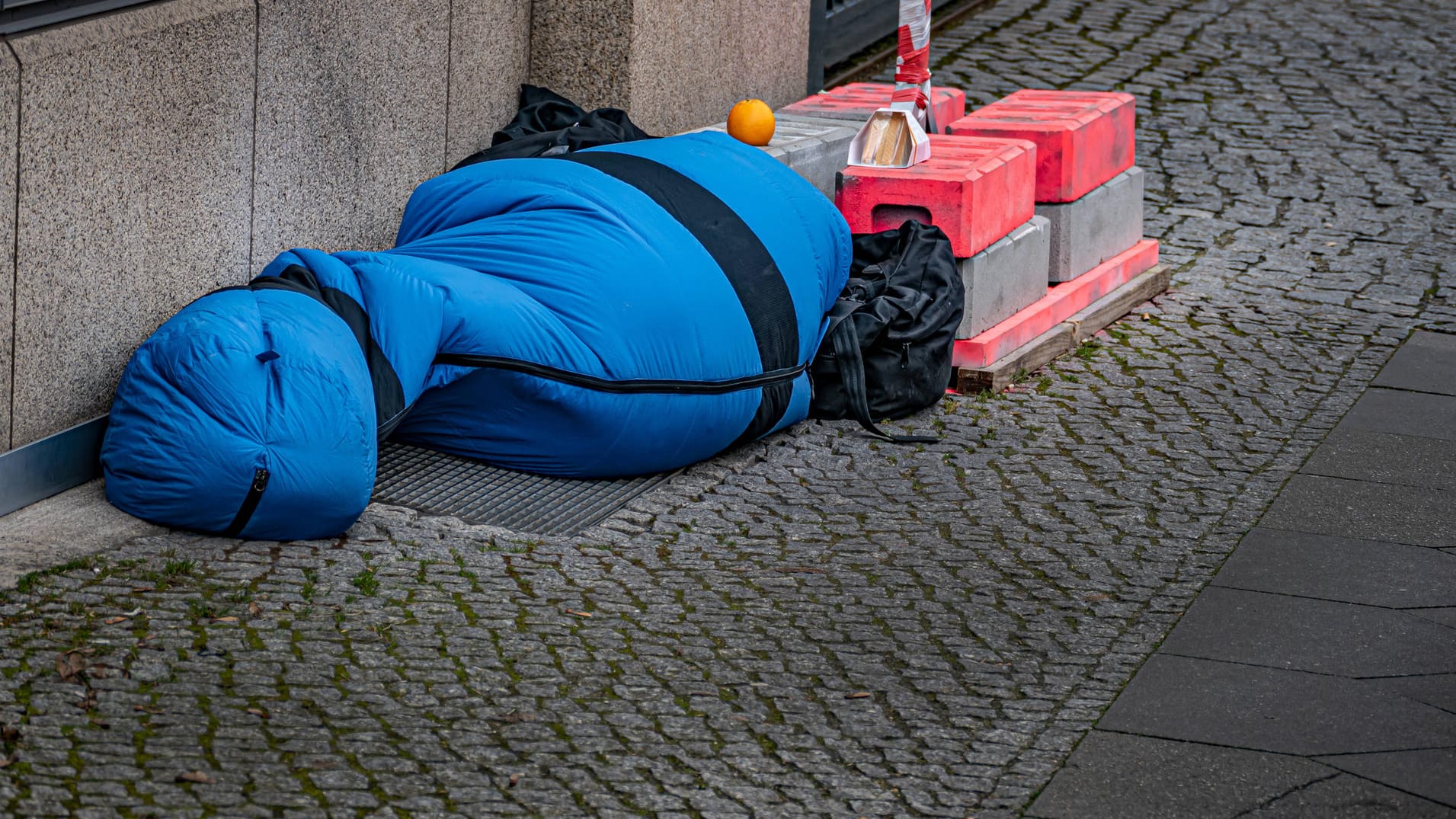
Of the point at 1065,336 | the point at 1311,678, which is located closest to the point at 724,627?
the point at 1311,678

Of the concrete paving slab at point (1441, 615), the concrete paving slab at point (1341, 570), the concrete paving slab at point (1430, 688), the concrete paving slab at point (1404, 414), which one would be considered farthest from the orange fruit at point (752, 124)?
the concrete paving slab at point (1430, 688)

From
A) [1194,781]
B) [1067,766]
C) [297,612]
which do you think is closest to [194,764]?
[297,612]

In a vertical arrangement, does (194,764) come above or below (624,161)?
below

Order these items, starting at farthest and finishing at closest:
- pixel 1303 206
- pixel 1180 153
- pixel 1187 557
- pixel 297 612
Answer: pixel 1180 153
pixel 1303 206
pixel 1187 557
pixel 297 612

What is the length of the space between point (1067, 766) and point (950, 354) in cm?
263

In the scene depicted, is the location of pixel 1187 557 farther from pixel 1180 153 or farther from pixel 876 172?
pixel 1180 153

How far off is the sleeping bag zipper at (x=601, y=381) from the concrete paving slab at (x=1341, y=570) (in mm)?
1549

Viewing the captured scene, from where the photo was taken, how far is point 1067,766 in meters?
3.69

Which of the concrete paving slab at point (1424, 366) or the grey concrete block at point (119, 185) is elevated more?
the grey concrete block at point (119, 185)

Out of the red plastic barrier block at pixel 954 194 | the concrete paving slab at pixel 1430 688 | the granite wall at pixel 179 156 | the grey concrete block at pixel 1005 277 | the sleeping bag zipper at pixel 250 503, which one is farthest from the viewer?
the grey concrete block at pixel 1005 277

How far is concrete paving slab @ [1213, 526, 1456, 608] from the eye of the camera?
4711 millimetres

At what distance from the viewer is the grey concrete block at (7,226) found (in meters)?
4.48

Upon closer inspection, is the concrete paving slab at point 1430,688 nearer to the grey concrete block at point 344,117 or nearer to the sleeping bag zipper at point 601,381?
the sleeping bag zipper at point 601,381

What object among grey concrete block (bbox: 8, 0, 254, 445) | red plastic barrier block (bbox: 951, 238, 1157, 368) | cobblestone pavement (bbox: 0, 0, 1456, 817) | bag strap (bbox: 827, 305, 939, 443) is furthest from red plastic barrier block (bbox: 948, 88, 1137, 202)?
grey concrete block (bbox: 8, 0, 254, 445)
